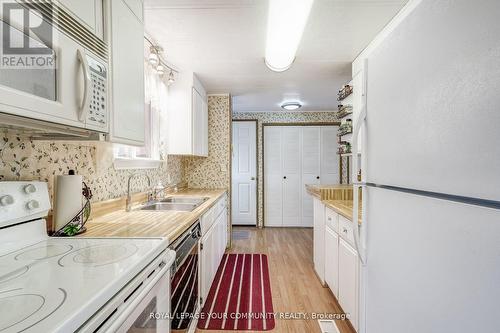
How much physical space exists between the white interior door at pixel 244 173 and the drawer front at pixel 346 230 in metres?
2.91

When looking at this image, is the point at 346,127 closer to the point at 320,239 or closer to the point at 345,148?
the point at 345,148

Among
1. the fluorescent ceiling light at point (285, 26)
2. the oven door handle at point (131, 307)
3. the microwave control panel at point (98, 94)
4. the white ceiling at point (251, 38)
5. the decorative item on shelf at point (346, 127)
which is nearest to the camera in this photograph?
the oven door handle at point (131, 307)

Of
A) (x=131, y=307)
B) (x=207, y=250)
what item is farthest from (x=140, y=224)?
(x=207, y=250)

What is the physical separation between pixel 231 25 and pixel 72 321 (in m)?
1.79

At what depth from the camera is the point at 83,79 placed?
2.75 ft

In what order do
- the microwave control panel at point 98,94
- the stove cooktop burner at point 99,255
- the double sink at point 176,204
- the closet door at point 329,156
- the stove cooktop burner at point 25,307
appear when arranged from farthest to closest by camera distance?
the closet door at point 329,156 → the double sink at point 176,204 → the microwave control panel at point 98,94 → the stove cooktop burner at point 99,255 → the stove cooktop burner at point 25,307

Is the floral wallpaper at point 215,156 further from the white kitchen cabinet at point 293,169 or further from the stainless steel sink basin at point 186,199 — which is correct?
the white kitchen cabinet at point 293,169

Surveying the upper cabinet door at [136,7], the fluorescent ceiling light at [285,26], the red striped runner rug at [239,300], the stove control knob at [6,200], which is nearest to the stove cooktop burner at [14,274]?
the stove control knob at [6,200]

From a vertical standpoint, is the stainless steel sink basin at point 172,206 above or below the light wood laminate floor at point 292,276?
above

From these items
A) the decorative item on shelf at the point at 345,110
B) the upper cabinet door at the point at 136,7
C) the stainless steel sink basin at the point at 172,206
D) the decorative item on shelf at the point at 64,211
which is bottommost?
the stainless steel sink basin at the point at 172,206

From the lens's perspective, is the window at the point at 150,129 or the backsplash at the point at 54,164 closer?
the backsplash at the point at 54,164

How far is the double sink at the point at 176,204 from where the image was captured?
1.99 meters

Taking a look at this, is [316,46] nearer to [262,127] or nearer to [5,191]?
[5,191]

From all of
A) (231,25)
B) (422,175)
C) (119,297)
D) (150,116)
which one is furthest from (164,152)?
(422,175)
